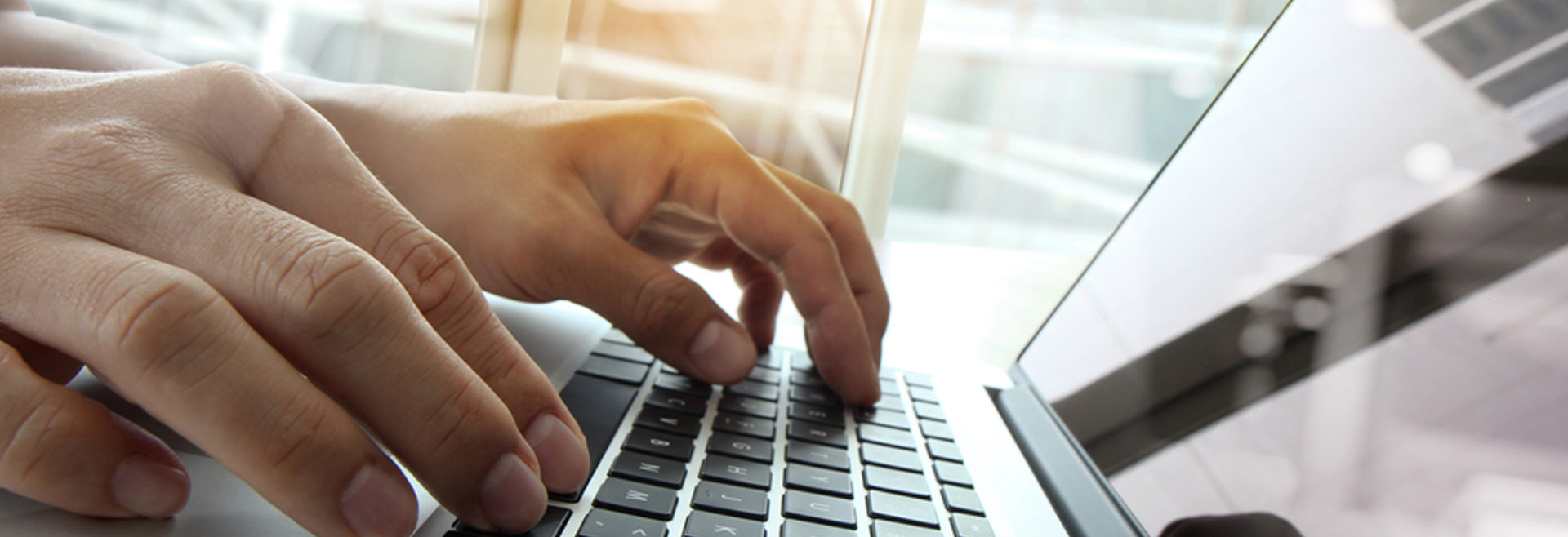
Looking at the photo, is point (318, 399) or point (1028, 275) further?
point (1028, 275)

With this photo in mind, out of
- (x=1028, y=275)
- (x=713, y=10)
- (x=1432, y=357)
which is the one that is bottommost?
(x=1432, y=357)

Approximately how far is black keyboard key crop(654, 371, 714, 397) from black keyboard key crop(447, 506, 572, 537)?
190mm

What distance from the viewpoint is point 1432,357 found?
0.94ft

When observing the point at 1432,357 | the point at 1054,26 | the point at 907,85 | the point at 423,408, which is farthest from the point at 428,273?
the point at 1054,26

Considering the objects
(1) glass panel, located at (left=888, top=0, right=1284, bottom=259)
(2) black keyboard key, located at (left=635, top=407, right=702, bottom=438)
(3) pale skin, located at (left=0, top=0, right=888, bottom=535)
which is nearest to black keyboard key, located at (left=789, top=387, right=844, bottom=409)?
(2) black keyboard key, located at (left=635, top=407, right=702, bottom=438)

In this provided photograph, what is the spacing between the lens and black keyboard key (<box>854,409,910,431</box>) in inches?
19.5

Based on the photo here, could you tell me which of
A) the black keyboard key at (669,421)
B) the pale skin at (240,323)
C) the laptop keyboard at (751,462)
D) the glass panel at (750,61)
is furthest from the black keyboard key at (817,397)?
the glass panel at (750,61)

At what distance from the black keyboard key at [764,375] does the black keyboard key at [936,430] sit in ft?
0.36

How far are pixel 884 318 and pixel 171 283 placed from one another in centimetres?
50

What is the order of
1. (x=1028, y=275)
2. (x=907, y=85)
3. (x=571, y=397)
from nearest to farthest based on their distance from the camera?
(x=571, y=397)
(x=1028, y=275)
(x=907, y=85)

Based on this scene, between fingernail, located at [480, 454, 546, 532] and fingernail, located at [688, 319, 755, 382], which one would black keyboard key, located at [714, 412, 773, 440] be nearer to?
fingernail, located at [688, 319, 755, 382]

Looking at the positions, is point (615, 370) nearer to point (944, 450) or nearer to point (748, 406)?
point (748, 406)

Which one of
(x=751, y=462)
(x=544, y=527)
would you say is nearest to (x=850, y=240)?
(x=751, y=462)

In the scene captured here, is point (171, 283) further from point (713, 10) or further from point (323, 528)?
point (713, 10)
